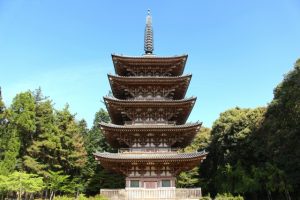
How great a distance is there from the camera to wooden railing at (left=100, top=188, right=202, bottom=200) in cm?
2572

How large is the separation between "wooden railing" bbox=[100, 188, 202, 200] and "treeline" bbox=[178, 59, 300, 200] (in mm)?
13782

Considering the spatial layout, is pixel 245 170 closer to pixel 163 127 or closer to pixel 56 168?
pixel 163 127

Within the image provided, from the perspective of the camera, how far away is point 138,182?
27.3 meters

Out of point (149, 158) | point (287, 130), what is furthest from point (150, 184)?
point (287, 130)

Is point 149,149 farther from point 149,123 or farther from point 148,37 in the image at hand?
point 148,37

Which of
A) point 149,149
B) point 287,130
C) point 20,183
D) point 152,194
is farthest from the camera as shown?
point 287,130

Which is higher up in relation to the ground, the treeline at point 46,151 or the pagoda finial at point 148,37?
the pagoda finial at point 148,37

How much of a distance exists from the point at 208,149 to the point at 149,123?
25.3m

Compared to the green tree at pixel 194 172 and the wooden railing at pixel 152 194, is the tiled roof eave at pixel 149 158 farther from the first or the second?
the green tree at pixel 194 172

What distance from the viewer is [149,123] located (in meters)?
29.5

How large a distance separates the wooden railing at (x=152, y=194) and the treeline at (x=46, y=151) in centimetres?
1348

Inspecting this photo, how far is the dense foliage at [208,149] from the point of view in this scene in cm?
3466

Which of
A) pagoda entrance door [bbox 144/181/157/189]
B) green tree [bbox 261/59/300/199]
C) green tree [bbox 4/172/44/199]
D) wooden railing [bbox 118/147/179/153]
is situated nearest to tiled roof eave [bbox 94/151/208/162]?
wooden railing [bbox 118/147/179/153]

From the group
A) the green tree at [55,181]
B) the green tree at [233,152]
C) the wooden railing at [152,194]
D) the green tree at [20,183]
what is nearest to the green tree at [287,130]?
the green tree at [233,152]
